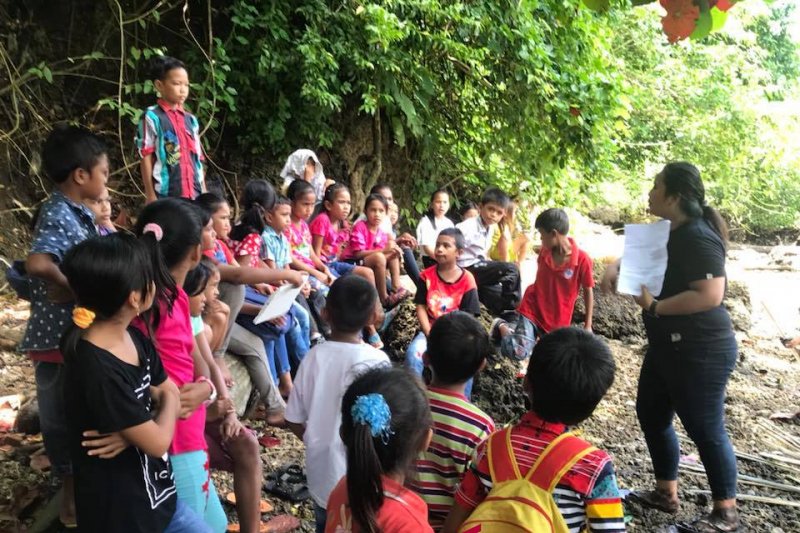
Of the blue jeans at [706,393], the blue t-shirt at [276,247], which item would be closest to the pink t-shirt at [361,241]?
the blue t-shirt at [276,247]

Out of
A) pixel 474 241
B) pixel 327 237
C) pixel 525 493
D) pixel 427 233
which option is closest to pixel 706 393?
pixel 525 493

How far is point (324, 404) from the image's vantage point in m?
2.25

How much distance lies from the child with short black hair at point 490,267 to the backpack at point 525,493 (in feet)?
13.8

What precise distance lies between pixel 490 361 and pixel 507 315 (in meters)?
0.85

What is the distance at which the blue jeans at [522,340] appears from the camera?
449 cm

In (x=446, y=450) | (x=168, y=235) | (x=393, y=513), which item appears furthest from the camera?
(x=168, y=235)

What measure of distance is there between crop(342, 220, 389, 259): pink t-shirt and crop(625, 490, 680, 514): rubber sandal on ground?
317cm

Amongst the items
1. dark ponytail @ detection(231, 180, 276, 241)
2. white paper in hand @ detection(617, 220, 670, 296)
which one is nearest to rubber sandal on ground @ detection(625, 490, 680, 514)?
white paper in hand @ detection(617, 220, 670, 296)

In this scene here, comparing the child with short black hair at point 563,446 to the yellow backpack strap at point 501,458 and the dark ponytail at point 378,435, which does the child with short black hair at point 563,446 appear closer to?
the yellow backpack strap at point 501,458

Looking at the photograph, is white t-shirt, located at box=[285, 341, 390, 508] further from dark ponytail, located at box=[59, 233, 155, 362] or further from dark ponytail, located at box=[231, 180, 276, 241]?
dark ponytail, located at box=[231, 180, 276, 241]

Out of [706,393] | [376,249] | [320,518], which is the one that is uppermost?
[376,249]

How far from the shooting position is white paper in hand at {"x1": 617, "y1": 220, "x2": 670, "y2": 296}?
2969 mm

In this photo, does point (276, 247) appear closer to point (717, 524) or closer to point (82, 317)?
point (82, 317)

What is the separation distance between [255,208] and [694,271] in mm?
2871
